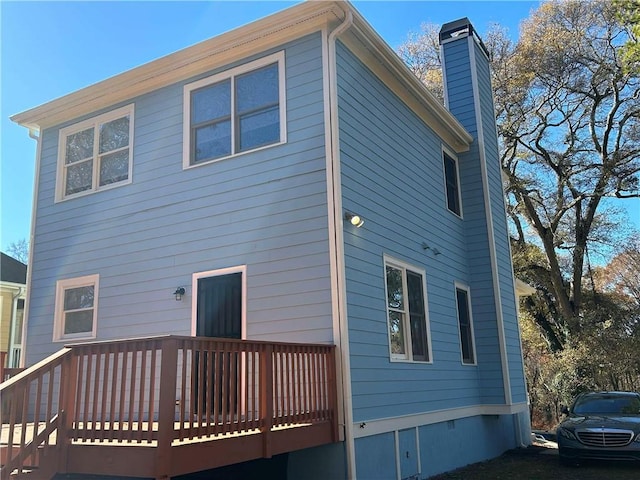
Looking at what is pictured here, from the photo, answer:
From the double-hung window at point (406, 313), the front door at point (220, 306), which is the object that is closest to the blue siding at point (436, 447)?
the double-hung window at point (406, 313)

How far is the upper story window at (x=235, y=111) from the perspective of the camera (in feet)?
25.0

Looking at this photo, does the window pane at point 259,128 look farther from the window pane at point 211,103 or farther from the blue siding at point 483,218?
the blue siding at point 483,218

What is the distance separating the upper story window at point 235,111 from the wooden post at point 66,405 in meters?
3.73

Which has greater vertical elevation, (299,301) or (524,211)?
(524,211)

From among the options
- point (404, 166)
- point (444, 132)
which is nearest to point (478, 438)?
point (404, 166)

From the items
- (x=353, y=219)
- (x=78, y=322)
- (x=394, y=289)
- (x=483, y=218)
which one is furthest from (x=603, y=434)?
(x=78, y=322)

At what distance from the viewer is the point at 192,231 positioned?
7.83 metres

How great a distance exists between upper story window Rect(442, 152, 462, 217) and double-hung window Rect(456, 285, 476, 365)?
1.66m

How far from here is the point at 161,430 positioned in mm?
4363

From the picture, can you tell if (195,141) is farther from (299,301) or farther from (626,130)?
(626,130)

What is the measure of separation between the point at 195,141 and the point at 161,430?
4.87m

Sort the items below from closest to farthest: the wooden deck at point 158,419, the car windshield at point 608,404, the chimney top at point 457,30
A: the wooden deck at point 158,419
the car windshield at point 608,404
the chimney top at point 457,30

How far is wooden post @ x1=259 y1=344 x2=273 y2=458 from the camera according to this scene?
17.5ft

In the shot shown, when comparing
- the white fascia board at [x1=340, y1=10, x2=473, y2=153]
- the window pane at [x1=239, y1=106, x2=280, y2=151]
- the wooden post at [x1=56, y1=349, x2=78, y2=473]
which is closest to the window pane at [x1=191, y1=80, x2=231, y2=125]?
the window pane at [x1=239, y1=106, x2=280, y2=151]
